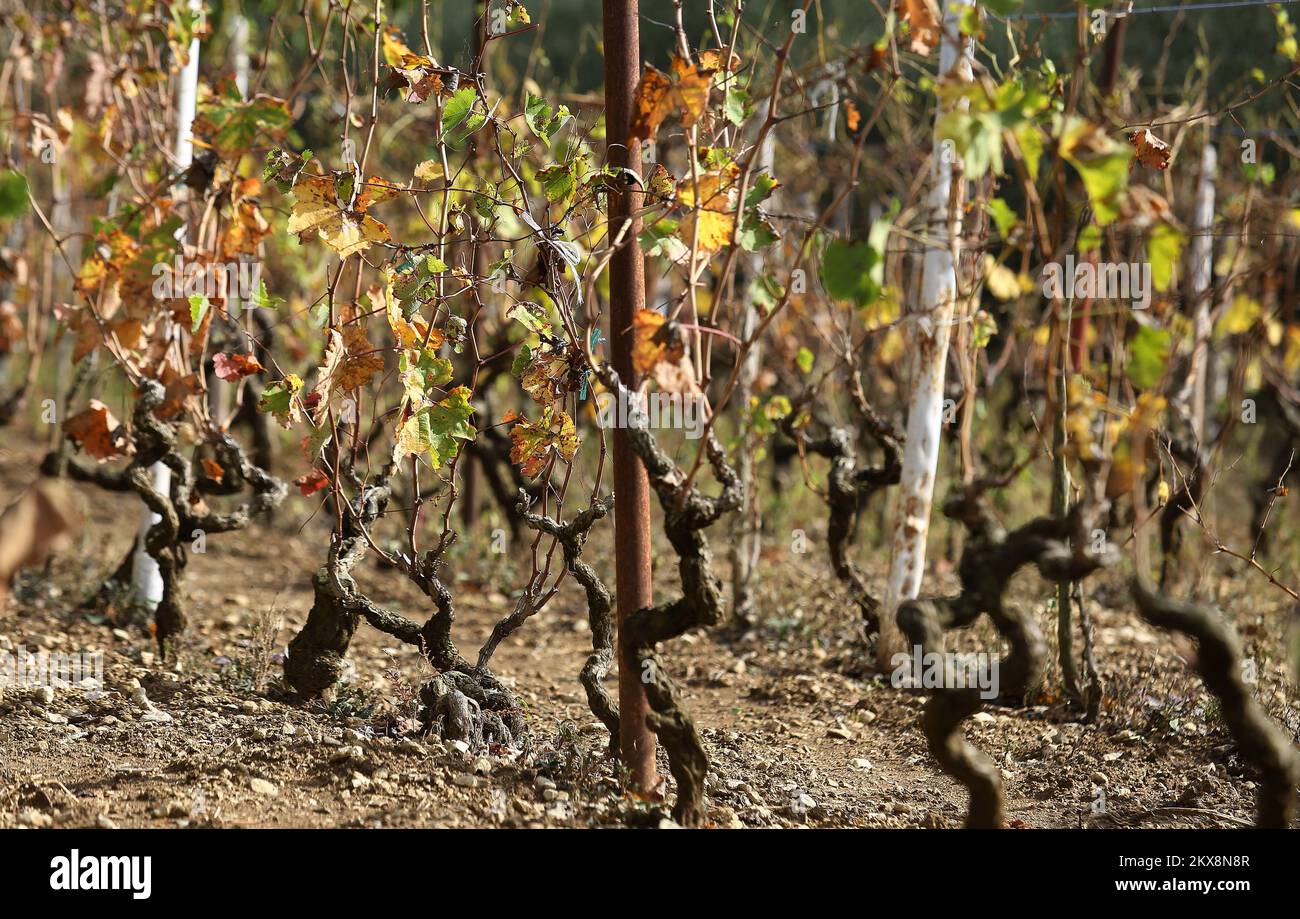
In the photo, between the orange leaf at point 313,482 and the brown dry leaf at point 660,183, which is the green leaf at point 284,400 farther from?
the brown dry leaf at point 660,183

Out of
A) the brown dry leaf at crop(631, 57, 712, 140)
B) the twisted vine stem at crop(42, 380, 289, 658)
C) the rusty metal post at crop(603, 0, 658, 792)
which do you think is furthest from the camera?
the twisted vine stem at crop(42, 380, 289, 658)

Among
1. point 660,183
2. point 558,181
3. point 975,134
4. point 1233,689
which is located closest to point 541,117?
point 558,181

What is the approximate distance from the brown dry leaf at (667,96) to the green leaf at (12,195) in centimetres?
113

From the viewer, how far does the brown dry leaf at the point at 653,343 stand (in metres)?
2.19

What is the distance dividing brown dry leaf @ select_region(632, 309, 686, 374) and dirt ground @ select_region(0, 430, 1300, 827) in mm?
894

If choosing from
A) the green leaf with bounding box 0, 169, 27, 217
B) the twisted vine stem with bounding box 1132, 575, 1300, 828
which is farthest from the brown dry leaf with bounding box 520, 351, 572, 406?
the twisted vine stem with bounding box 1132, 575, 1300, 828

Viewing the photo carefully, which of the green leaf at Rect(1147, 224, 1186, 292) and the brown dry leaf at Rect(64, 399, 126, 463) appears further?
the brown dry leaf at Rect(64, 399, 126, 463)

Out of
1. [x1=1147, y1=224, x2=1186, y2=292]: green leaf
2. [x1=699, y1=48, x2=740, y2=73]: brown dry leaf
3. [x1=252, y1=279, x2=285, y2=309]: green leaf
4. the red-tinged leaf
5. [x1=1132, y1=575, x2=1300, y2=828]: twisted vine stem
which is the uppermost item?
[x1=699, y1=48, x2=740, y2=73]: brown dry leaf

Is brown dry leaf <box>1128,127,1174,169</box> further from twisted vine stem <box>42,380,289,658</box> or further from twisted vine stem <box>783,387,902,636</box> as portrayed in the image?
twisted vine stem <box>42,380,289,658</box>

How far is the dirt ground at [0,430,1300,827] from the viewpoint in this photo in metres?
2.43

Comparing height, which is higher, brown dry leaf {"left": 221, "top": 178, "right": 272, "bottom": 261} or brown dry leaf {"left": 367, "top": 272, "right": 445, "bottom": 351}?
brown dry leaf {"left": 221, "top": 178, "right": 272, "bottom": 261}

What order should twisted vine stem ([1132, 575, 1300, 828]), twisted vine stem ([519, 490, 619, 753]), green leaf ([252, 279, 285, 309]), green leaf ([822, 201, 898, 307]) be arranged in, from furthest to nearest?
green leaf ([252, 279, 285, 309])
twisted vine stem ([519, 490, 619, 753])
twisted vine stem ([1132, 575, 1300, 828])
green leaf ([822, 201, 898, 307])

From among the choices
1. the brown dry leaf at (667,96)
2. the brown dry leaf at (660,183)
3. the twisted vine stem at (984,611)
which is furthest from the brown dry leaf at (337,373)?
the twisted vine stem at (984,611)

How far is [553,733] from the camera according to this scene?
3.04 meters
